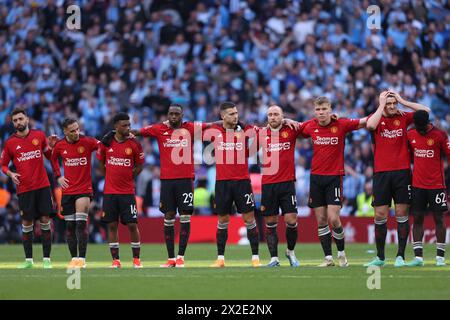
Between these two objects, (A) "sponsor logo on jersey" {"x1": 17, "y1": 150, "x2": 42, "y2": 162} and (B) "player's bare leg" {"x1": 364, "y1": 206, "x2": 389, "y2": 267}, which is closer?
(B) "player's bare leg" {"x1": 364, "y1": 206, "x2": 389, "y2": 267}

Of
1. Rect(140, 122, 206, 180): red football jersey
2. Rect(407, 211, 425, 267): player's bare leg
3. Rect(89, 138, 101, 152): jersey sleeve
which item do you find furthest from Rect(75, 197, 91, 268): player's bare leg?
Rect(407, 211, 425, 267): player's bare leg

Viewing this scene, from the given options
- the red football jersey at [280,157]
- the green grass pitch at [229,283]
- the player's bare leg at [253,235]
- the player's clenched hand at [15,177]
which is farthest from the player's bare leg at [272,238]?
the player's clenched hand at [15,177]

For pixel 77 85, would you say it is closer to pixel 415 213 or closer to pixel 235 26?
pixel 235 26

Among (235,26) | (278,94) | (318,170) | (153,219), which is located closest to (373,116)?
(318,170)

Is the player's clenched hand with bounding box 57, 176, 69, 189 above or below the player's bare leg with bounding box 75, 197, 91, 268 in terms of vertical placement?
above

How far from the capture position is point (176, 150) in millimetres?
19109

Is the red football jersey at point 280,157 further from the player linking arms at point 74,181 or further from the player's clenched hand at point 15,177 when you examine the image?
the player's clenched hand at point 15,177

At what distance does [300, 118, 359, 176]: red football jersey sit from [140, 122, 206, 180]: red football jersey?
2.24 metres

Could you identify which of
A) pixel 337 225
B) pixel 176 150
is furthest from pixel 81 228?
pixel 337 225

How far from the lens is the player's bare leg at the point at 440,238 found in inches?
723

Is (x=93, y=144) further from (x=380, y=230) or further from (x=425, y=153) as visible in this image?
(x=425, y=153)

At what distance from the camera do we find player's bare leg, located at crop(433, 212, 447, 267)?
60.2 ft

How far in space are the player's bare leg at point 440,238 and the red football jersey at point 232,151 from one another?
344cm

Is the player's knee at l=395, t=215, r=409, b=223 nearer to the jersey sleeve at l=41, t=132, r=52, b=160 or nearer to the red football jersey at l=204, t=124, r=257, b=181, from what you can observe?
the red football jersey at l=204, t=124, r=257, b=181
